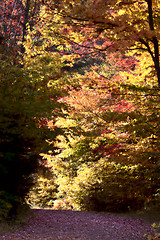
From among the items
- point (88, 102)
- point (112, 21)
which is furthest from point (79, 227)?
point (112, 21)

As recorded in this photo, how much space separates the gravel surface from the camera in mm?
6840

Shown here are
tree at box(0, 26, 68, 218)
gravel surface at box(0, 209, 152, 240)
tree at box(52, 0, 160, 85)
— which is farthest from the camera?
gravel surface at box(0, 209, 152, 240)

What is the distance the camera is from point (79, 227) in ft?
26.9

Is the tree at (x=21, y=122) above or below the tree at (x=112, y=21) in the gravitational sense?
below

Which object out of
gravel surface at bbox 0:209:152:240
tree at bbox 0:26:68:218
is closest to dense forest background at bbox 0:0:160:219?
tree at bbox 0:26:68:218

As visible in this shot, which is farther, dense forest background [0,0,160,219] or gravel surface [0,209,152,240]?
gravel surface [0,209,152,240]

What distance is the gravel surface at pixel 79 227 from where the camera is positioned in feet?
22.4

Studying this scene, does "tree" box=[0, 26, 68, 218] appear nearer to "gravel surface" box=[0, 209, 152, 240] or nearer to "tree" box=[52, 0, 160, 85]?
"gravel surface" box=[0, 209, 152, 240]

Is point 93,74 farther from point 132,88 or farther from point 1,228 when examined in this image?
point 1,228

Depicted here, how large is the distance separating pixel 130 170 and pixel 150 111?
3.39 metres

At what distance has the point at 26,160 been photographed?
7.51m

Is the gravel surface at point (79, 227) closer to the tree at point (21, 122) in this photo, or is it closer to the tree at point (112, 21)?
the tree at point (21, 122)

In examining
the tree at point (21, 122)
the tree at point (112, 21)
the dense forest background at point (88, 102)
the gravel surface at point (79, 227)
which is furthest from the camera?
the gravel surface at point (79, 227)

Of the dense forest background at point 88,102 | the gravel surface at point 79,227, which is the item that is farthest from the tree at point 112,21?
the gravel surface at point 79,227
